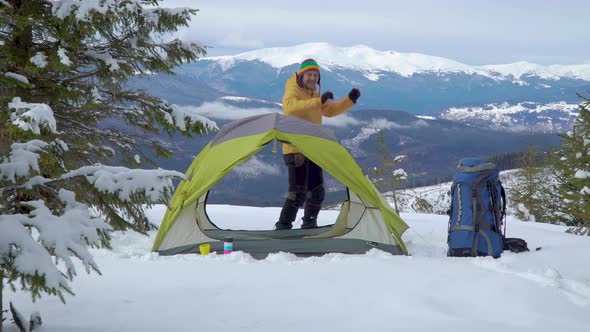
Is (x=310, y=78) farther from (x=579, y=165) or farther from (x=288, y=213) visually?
(x=579, y=165)

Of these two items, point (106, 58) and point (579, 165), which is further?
point (579, 165)

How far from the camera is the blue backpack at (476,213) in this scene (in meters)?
5.33

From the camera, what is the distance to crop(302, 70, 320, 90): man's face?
621 centimetres

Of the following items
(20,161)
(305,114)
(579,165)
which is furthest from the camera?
(579,165)

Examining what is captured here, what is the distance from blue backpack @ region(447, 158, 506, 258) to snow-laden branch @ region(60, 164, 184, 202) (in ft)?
13.4

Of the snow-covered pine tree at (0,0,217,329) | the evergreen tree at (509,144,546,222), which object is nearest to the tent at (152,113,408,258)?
the snow-covered pine tree at (0,0,217,329)

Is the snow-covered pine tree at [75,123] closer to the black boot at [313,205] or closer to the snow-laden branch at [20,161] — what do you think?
the snow-laden branch at [20,161]

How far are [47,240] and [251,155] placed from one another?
3733mm

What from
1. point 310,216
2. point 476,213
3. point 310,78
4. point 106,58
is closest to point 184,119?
point 106,58

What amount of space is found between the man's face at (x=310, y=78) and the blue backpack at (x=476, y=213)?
2192mm

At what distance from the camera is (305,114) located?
20.9ft

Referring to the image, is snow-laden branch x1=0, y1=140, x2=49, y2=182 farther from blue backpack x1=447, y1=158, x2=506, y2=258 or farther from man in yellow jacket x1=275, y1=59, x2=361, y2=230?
blue backpack x1=447, y1=158, x2=506, y2=258

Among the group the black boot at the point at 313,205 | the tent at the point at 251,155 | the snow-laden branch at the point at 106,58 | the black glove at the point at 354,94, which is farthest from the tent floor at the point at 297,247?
the snow-laden branch at the point at 106,58

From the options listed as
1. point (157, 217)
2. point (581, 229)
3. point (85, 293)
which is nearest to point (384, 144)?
point (581, 229)
